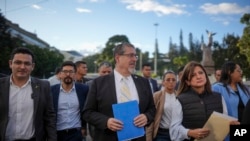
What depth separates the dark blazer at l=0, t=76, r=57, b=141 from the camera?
116 inches

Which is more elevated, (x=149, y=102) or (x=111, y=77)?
(x=111, y=77)

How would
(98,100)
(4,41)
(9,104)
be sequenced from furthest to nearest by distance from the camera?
(4,41)
(98,100)
(9,104)

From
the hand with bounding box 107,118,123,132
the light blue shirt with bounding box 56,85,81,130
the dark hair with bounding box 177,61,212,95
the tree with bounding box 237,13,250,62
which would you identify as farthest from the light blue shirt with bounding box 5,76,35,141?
the tree with bounding box 237,13,250,62

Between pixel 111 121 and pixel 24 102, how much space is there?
1013 millimetres

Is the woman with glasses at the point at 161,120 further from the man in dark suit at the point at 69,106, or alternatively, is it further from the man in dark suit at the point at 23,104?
the man in dark suit at the point at 23,104

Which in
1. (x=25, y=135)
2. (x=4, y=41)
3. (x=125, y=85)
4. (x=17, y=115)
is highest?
(x=4, y=41)

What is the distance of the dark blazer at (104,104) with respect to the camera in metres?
3.17

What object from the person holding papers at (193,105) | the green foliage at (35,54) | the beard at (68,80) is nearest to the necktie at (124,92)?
the person holding papers at (193,105)

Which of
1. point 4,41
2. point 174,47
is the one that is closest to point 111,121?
point 4,41

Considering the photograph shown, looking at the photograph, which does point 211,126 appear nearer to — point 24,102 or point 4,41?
point 24,102

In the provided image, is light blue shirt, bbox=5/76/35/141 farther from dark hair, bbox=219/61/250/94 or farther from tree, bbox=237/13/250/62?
tree, bbox=237/13/250/62

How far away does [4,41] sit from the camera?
2748cm

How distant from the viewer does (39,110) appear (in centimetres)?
315

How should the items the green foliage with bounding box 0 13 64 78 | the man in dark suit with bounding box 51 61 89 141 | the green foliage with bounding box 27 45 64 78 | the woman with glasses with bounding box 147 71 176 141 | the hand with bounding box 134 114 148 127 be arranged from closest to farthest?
the hand with bounding box 134 114 148 127 < the man in dark suit with bounding box 51 61 89 141 < the woman with glasses with bounding box 147 71 176 141 < the green foliage with bounding box 0 13 64 78 < the green foliage with bounding box 27 45 64 78
